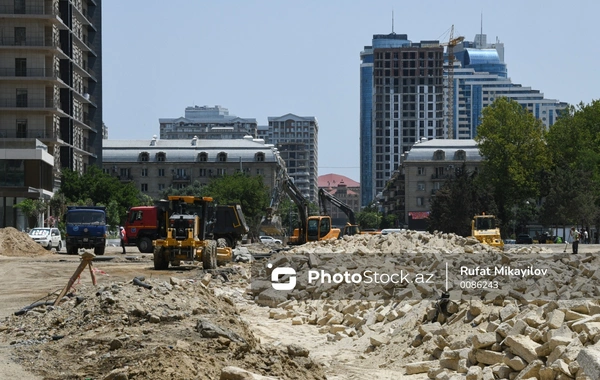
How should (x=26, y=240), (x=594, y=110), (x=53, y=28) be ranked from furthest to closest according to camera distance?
(x=594, y=110) → (x=53, y=28) → (x=26, y=240)

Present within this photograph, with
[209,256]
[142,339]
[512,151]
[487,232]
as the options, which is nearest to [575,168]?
[512,151]

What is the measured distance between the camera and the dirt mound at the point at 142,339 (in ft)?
A: 35.8

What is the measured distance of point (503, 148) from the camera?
82.1 m

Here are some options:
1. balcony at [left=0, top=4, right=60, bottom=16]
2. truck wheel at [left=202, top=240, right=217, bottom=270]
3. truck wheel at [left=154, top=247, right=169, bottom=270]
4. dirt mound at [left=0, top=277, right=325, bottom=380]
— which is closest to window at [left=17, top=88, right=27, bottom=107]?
balcony at [left=0, top=4, right=60, bottom=16]

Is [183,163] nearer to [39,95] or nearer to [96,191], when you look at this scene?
[96,191]

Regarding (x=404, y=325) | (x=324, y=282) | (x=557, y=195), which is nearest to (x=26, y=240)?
(x=324, y=282)

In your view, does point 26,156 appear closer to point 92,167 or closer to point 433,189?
point 92,167

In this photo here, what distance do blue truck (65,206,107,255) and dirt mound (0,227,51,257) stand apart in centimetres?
212

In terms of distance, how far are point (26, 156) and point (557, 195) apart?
4148cm

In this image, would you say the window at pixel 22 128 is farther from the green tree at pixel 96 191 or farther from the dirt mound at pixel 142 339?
the dirt mound at pixel 142 339

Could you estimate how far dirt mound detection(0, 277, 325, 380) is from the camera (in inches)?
430

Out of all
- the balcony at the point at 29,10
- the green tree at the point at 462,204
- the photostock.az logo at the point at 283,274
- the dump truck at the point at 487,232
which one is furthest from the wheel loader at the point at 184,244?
the green tree at the point at 462,204

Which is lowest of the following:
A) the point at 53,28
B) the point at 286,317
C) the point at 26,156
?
the point at 286,317

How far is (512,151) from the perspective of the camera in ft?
268
